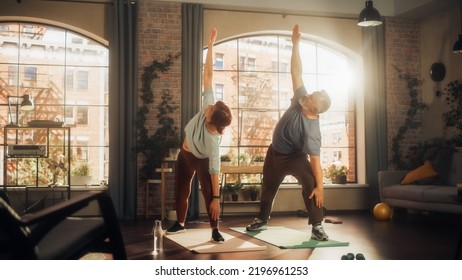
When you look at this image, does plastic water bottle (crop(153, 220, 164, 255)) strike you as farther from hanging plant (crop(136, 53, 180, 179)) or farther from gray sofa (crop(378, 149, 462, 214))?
gray sofa (crop(378, 149, 462, 214))

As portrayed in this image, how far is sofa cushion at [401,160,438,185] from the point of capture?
603 cm

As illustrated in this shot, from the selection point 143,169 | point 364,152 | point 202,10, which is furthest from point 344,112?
point 143,169

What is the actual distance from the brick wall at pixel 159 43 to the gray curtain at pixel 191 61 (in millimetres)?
66

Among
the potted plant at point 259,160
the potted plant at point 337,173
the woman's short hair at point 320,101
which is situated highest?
the woman's short hair at point 320,101

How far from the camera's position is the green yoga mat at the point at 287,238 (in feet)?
12.9

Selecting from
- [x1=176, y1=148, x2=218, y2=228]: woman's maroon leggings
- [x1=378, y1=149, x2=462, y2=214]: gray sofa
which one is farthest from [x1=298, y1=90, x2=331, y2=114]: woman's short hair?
[x1=378, y1=149, x2=462, y2=214]: gray sofa

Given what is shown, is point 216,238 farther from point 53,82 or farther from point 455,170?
point 53,82

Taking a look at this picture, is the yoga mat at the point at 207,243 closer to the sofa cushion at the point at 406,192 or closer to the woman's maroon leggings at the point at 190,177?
the woman's maroon leggings at the point at 190,177

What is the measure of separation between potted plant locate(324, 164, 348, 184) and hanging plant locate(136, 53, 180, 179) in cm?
230

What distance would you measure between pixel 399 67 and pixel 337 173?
1727 millimetres

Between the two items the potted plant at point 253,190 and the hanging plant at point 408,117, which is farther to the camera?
the hanging plant at point 408,117

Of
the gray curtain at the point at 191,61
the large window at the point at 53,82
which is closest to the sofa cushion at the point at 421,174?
the gray curtain at the point at 191,61

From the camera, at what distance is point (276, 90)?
A: 7438 millimetres

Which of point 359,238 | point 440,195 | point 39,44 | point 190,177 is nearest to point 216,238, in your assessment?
point 190,177
